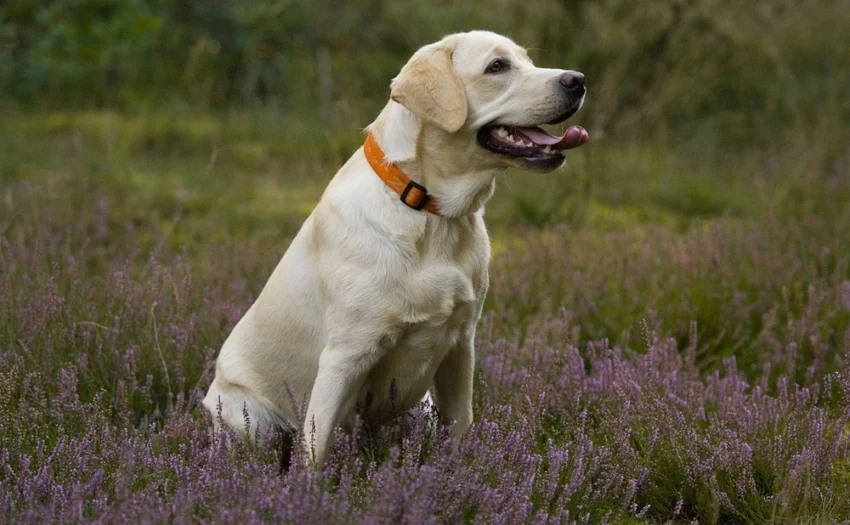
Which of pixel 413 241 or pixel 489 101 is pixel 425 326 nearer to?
pixel 413 241

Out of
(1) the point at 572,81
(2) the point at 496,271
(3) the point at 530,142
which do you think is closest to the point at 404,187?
(3) the point at 530,142

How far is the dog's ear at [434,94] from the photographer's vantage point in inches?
115

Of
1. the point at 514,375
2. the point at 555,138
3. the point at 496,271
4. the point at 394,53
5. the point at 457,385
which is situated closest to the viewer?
the point at 555,138

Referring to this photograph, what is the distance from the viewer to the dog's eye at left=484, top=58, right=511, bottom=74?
9.99ft

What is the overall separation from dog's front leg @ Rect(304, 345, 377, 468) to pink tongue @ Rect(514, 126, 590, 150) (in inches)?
31.6

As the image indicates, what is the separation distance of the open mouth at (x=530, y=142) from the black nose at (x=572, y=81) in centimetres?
14

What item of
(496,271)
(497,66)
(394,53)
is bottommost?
(496,271)

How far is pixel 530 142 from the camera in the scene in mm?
3002

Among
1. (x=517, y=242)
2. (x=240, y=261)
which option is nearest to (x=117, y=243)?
(x=240, y=261)

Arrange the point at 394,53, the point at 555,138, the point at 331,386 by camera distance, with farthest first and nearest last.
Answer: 1. the point at 394,53
2. the point at 555,138
3. the point at 331,386

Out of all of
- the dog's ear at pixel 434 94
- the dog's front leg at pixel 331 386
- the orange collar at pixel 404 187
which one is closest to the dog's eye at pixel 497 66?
the dog's ear at pixel 434 94

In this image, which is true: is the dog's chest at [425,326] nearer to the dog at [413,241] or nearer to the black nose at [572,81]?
the dog at [413,241]

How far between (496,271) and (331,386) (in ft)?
7.55

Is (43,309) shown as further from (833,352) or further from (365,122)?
(365,122)
